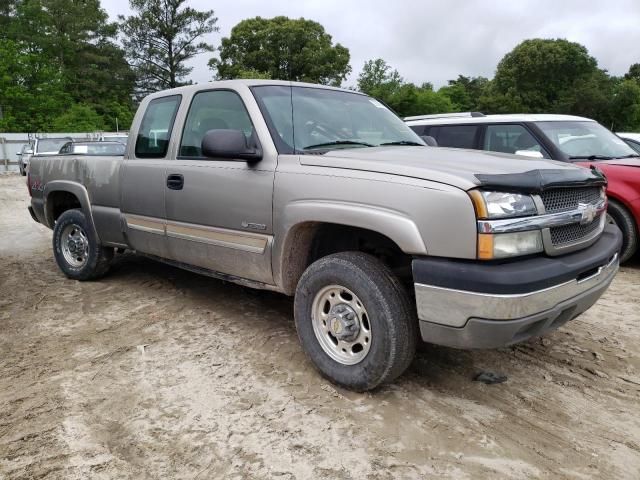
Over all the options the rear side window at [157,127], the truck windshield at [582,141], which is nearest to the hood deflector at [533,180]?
the rear side window at [157,127]

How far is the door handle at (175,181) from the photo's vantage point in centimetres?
400

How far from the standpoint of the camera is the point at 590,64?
5162 centimetres

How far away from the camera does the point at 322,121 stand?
3.73 metres

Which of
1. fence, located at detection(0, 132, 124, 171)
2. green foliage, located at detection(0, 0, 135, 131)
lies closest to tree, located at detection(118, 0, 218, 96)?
green foliage, located at detection(0, 0, 135, 131)

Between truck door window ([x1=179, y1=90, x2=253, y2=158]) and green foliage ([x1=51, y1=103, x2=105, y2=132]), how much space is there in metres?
34.9

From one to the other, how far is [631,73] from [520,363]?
77225 millimetres

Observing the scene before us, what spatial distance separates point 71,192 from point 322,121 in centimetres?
303

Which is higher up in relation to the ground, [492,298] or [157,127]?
[157,127]

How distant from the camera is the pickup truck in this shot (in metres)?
2.54

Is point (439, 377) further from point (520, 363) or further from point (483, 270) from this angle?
point (483, 270)

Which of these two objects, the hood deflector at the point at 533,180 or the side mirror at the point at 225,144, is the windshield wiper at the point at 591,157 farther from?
the side mirror at the point at 225,144

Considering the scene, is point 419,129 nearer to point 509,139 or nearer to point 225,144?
point 509,139

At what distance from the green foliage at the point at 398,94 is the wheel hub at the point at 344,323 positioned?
31.7 meters

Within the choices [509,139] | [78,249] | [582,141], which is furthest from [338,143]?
[582,141]
